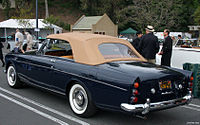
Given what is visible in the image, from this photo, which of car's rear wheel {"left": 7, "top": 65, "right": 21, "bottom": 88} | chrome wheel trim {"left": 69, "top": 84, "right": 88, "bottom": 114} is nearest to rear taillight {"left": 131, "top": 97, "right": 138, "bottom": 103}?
chrome wheel trim {"left": 69, "top": 84, "right": 88, "bottom": 114}

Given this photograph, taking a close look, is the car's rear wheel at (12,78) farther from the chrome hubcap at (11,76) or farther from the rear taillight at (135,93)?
the rear taillight at (135,93)

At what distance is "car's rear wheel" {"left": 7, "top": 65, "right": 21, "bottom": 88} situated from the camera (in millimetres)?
6688

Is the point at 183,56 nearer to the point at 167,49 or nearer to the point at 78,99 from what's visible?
the point at 167,49

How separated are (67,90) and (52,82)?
451 mm

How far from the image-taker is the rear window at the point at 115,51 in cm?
489

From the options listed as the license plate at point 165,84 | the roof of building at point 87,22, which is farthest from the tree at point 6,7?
the license plate at point 165,84

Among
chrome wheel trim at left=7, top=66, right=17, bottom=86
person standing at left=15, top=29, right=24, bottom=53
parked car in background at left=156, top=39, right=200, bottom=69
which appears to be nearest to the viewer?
chrome wheel trim at left=7, top=66, right=17, bottom=86

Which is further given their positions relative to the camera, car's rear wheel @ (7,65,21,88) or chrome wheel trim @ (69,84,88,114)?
car's rear wheel @ (7,65,21,88)

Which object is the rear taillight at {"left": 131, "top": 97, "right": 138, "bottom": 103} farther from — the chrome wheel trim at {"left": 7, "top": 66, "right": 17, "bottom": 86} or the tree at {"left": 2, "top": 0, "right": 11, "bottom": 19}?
the tree at {"left": 2, "top": 0, "right": 11, "bottom": 19}

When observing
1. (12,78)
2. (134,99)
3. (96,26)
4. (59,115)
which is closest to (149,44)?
(59,115)

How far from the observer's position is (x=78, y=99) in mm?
4715

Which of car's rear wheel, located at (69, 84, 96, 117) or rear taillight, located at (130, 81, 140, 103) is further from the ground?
rear taillight, located at (130, 81, 140, 103)

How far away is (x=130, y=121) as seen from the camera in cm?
459

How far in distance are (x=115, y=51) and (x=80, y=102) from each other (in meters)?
1.28
